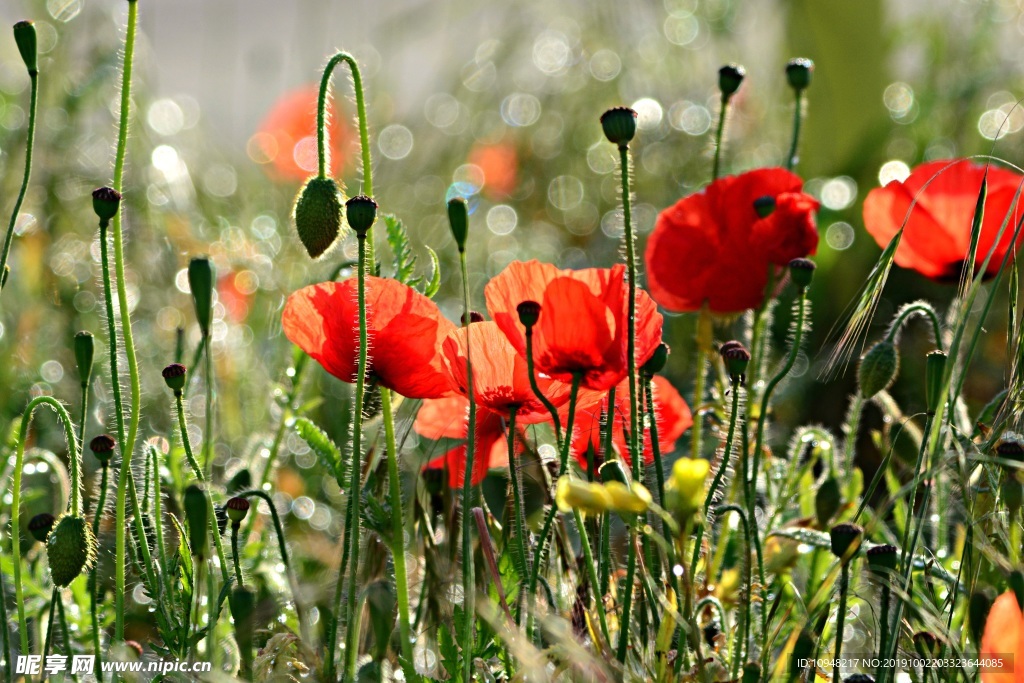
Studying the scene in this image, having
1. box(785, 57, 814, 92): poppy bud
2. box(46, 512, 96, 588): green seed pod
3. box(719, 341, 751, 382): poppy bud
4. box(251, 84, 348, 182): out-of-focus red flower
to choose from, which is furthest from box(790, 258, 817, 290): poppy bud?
box(251, 84, 348, 182): out-of-focus red flower

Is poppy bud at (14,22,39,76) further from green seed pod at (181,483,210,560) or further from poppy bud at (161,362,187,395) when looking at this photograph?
green seed pod at (181,483,210,560)

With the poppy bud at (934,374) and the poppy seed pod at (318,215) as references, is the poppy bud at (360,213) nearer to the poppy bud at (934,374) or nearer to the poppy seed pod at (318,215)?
the poppy seed pod at (318,215)

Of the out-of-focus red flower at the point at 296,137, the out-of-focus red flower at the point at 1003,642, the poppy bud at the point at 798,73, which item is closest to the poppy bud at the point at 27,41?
the poppy bud at the point at 798,73

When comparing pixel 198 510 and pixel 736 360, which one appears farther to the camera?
pixel 736 360

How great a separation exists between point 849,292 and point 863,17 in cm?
66

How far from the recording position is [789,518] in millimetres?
1138

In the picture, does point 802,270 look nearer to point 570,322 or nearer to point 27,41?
point 570,322

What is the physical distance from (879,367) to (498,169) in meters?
1.73

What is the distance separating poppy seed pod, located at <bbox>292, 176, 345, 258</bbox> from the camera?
0.86m

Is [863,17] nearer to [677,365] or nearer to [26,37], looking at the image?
[677,365]

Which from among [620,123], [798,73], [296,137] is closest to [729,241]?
[798,73]

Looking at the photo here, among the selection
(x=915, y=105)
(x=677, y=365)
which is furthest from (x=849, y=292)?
(x=915, y=105)

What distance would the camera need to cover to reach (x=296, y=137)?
2.64m

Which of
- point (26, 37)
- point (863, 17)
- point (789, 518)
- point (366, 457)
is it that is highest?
point (863, 17)
